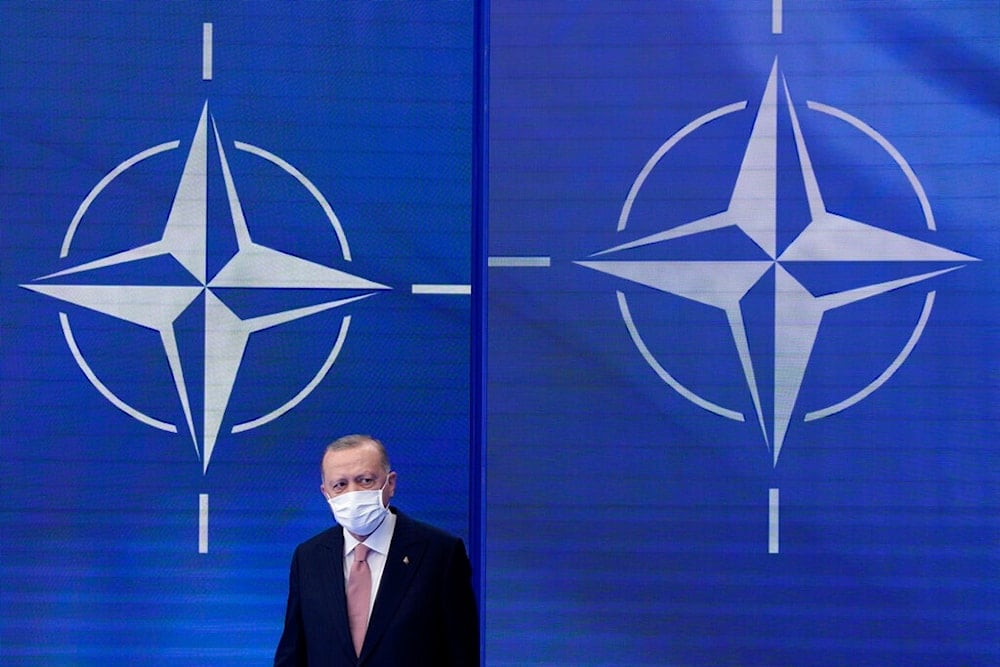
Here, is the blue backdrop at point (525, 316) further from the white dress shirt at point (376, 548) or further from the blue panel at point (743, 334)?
the white dress shirt at point (376, 548)

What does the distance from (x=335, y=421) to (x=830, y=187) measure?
139cm

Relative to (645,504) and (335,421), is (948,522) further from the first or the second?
(335,421)

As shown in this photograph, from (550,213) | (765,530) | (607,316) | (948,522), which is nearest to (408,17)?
(550,213)

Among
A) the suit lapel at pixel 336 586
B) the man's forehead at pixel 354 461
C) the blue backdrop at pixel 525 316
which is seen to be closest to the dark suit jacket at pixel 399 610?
the suit lapel at pixel 336 586

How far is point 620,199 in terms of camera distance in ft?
11.1

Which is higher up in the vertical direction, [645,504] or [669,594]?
[645,504]

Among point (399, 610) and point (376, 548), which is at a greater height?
point (376, 548)

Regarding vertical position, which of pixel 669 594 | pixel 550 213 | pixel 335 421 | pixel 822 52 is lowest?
pixel 669 594

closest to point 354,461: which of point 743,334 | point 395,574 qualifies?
point 395,574

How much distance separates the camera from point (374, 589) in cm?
273

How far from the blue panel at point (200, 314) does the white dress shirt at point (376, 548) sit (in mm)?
626

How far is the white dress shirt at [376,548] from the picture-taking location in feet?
9.01

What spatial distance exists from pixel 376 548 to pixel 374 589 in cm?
8

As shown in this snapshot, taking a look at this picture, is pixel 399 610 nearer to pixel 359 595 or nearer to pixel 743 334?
pixel 359 595
